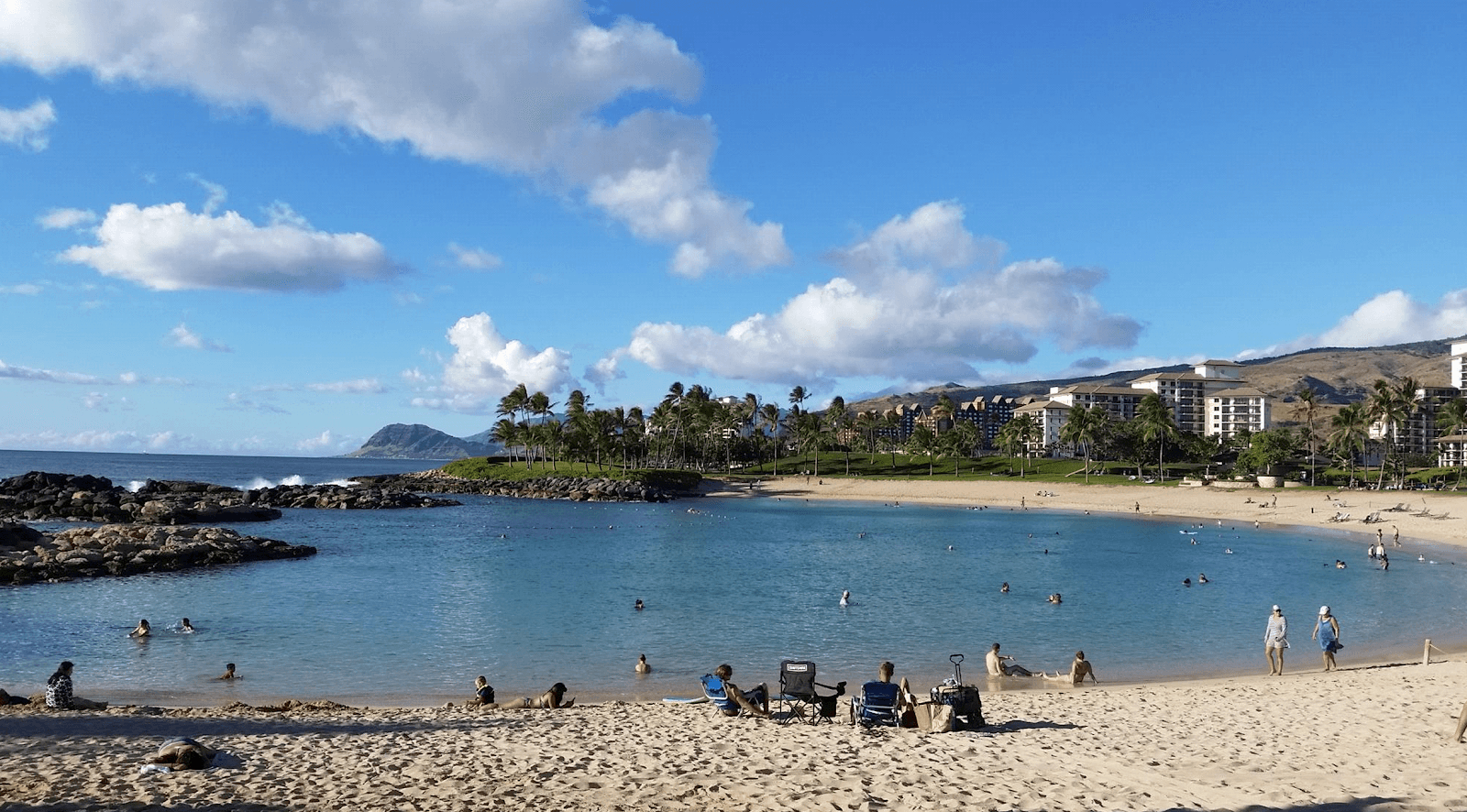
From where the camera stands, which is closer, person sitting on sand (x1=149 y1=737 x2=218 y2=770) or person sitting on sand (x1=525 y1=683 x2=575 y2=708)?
person sitting on sand (x1=149 y1=737 x2=218 y2=770)

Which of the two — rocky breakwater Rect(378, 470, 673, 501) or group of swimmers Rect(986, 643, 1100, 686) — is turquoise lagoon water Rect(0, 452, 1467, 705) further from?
rocky breakwater Rect(378, 470, 673, 501)

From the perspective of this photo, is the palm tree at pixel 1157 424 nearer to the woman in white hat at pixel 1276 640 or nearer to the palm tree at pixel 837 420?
the palm tree at pixel 837 420

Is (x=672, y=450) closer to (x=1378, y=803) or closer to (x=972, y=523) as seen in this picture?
(x=972, y=523)

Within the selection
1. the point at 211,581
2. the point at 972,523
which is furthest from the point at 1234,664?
the point at 972,523

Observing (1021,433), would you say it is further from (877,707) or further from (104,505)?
(877,707)

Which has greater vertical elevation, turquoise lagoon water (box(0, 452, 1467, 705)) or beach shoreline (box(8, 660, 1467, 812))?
beach shoreline (box(8, 660, 1467, 812))

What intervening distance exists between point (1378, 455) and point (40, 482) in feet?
637

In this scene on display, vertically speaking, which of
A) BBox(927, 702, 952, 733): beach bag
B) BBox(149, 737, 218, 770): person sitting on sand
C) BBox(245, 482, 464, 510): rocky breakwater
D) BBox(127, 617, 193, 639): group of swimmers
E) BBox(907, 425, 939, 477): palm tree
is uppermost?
BBox(907, 425, 939, 477): palm tree

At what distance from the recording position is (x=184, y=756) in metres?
10.6

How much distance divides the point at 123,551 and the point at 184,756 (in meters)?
38.5

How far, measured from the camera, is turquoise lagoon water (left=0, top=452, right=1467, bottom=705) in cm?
2223

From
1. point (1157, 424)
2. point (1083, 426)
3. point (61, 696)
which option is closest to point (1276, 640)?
point (61, 696)

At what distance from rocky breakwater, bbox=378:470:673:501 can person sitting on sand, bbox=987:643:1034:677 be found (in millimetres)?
88448

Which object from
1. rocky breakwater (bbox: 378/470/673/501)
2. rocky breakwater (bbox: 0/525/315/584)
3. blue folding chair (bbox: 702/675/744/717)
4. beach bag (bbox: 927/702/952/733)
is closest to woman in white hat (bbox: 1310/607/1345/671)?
beach bag (bbox: 927/702/952/733)
